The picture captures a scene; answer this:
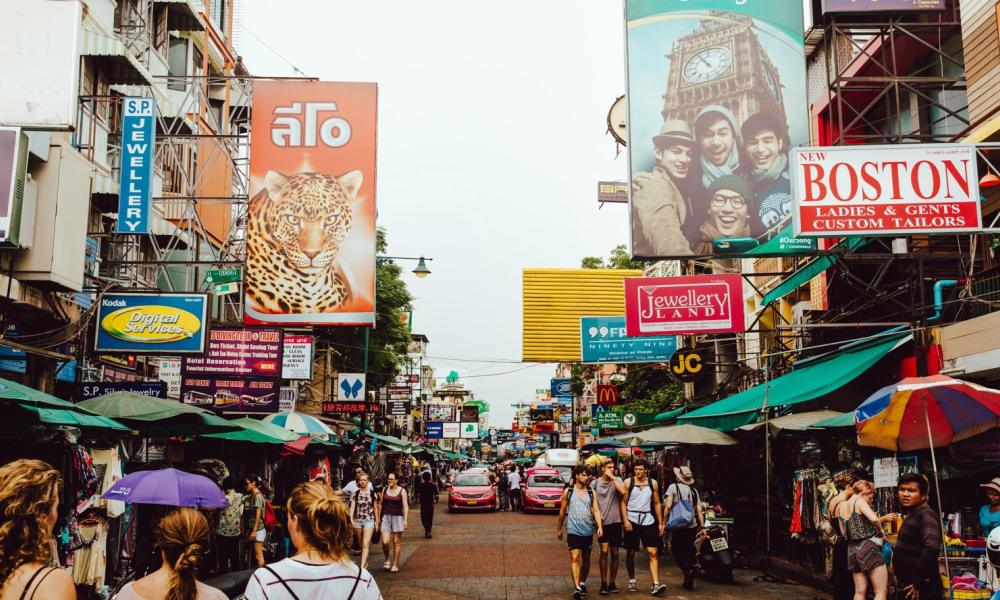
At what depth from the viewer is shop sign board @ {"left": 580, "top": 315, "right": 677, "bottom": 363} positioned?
28.1m

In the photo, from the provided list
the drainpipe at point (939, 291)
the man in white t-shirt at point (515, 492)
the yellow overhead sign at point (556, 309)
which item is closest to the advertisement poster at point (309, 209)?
the yellow overhead sign at point (556, 309)

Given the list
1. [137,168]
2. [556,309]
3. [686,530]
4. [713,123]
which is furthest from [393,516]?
[556,309]

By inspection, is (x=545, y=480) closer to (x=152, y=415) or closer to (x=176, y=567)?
(x=152, y=415)

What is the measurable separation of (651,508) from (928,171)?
626 centimetres

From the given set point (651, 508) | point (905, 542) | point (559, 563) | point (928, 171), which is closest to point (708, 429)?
point (559, 563)

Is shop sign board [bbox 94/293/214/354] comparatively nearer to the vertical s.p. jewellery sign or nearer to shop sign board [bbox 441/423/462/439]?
the vertical s.p. jewellery sign

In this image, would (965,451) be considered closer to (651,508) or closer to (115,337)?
(651,508)

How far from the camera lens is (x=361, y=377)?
3147 centimetres

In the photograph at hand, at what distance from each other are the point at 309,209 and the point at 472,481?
16.7 meters

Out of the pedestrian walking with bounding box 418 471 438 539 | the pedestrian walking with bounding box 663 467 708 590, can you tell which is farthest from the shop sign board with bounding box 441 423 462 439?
the pedestrian walking with bounding box 663 467 708 590

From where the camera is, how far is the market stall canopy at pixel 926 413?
9.04 m

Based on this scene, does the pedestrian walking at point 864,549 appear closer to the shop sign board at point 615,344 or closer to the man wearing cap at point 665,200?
the man wearing cap at point 665,200

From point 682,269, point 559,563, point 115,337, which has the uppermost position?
point 682,269

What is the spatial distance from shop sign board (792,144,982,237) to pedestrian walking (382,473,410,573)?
308 inches
